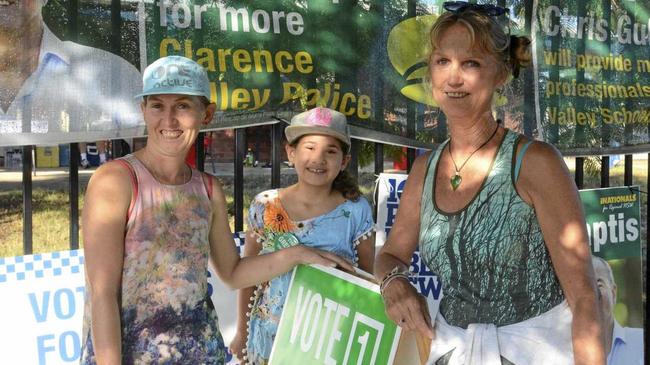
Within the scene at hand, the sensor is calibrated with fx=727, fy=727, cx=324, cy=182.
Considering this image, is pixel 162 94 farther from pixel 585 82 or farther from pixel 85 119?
pixel 585 82

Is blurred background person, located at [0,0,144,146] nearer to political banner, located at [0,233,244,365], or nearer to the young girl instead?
Answer: political banner, located at [0,233,244,365]

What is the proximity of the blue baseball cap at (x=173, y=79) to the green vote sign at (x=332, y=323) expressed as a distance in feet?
2.93

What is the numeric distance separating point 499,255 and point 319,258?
1.06 metres

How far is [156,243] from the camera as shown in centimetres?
215

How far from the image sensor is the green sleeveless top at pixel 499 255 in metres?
1.83

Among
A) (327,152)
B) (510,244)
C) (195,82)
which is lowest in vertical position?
(510,244)

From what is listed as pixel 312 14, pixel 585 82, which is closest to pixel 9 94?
pixel 312 14

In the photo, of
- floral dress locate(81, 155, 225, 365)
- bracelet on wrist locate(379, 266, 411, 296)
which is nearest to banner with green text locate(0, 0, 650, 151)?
bracelet on wrist locate(379, 266, 411, 296)

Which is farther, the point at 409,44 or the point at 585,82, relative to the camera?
the point at 585,82

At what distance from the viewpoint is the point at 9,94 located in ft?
10.5

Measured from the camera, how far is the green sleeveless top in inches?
72.0

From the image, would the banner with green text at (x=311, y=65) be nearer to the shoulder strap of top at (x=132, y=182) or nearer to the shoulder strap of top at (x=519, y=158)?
the shoulder strap of top at (x=519, y=158)

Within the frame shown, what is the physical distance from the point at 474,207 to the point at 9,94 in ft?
7.39

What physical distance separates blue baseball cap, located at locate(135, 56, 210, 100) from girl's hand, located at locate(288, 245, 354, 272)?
0.82 metres
